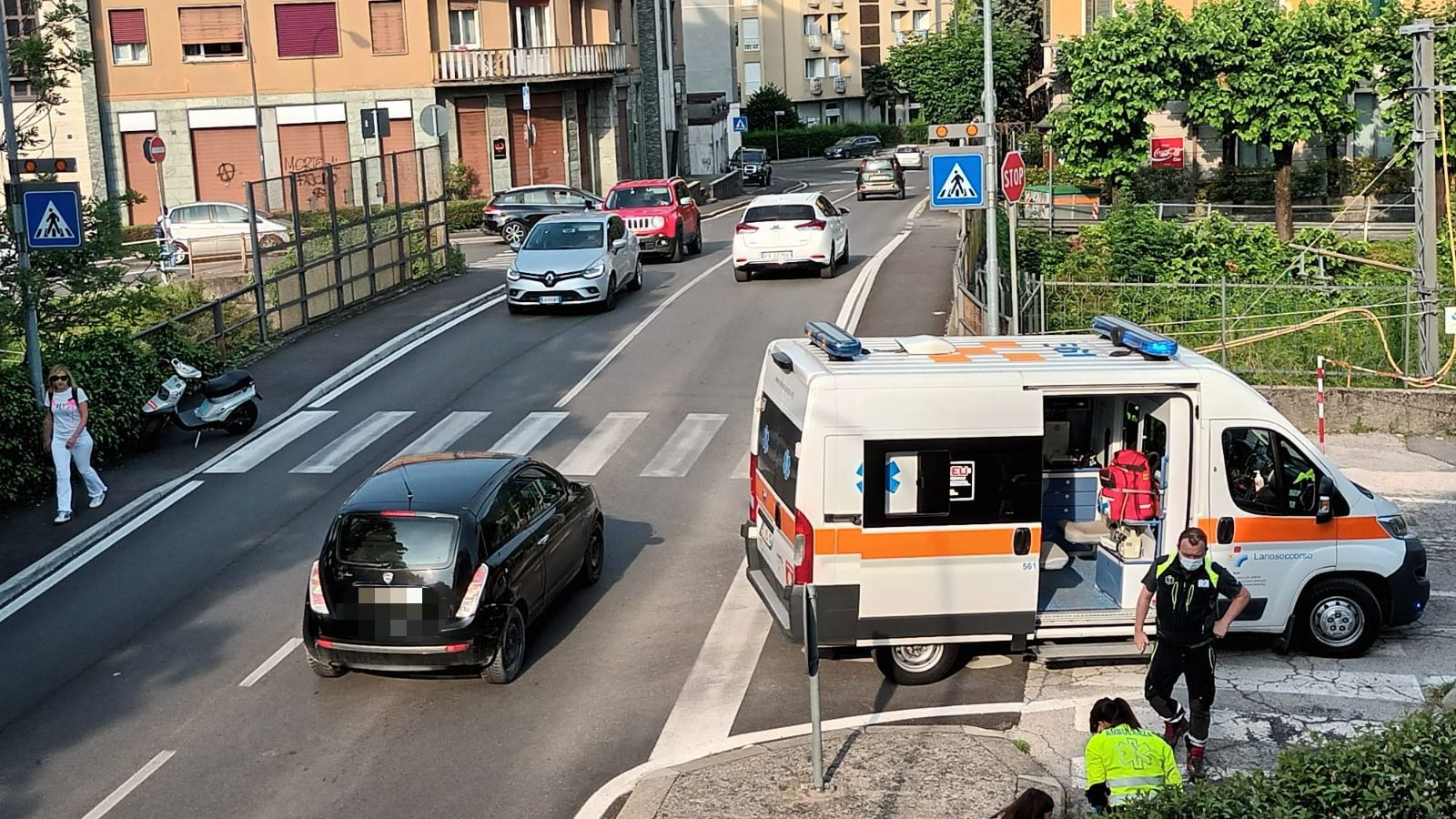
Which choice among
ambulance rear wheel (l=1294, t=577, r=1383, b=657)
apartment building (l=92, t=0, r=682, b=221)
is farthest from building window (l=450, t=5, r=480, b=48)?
ambulance rear wheel (l=1294, t=577, r=1383, b=657)

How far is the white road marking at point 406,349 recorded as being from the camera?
22141 millimetres

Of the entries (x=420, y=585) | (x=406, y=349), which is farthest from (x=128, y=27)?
(x=420, y=585)

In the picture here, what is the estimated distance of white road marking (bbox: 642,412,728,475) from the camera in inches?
715

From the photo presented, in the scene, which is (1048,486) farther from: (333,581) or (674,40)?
(674,40)

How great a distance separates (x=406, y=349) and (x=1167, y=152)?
26.9 meters

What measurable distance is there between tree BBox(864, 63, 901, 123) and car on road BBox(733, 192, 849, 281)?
77866mm

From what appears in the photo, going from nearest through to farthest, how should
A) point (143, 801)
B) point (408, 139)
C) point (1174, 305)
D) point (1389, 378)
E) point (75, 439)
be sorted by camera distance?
1. point (143, 801)
2. point (75, 439)
3. point (1389, 378)
4. point (1174, 305)
5. point (408, 139)

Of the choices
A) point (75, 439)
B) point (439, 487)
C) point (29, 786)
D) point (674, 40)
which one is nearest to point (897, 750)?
point (439, 487)

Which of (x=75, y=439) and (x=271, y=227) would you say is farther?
(x=271, y=227)

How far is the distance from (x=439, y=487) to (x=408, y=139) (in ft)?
137

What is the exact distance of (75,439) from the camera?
1648cm

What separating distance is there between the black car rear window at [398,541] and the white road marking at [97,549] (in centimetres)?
429

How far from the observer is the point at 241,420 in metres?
20.0

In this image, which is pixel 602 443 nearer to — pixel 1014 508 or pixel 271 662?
pixel 271 662
